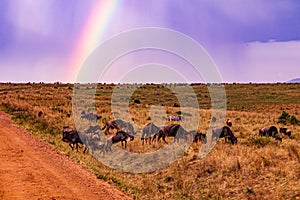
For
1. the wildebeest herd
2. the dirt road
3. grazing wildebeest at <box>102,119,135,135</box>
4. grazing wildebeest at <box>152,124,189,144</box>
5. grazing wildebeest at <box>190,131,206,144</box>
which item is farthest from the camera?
grazing wildebeest at <box>102,119,135,135</box>

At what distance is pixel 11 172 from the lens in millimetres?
12844

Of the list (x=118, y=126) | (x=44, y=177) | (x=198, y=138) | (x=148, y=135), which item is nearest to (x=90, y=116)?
(x=118, y=126)

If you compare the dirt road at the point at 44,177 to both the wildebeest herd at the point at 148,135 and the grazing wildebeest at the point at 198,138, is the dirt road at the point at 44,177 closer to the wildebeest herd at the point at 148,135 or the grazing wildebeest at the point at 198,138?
the wildebeest herd at the point at 148,135

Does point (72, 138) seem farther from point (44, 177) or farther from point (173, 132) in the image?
point (44, 177)

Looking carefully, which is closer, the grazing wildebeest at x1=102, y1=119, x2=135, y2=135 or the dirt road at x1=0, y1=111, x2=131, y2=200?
the dirt road at x1=0, y1=111, x2=131, y2=200

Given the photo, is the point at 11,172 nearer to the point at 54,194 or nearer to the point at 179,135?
the point at 54,194

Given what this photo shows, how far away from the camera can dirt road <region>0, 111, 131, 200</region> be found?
35.4 ft

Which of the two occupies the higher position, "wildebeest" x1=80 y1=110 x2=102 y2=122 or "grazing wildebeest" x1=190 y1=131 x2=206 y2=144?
"wildebeest" x1=80 y1=110 x2=102 y2=122

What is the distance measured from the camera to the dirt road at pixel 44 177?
10.8 metres

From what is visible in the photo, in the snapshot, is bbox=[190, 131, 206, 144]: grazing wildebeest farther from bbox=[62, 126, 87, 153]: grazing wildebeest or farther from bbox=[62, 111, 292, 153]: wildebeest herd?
bbox=[62, 126, 87, 153]: grazing wildebeest

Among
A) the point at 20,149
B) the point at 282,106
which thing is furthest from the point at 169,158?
the point at 282,106

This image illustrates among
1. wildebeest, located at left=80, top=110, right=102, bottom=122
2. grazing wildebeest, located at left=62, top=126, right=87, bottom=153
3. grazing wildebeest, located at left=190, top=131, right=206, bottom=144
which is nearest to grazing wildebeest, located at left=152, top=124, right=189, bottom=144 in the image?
grazing wildebeest, located at left=190, top=131, right=206, bottom=144

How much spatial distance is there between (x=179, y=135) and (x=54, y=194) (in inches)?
442

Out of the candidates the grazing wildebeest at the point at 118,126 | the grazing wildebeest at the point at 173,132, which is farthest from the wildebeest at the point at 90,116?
the grazing wildebeest at the point at 173,132
